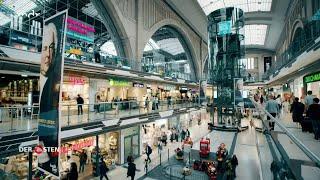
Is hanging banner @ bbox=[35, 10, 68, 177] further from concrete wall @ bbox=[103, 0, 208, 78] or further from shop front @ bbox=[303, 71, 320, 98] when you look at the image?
concrete wall @ bbox=[103, 0, 208, 78]

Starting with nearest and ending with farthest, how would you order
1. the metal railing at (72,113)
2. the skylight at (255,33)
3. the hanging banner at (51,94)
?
the hanging banner at (51,94), the metal railing at (72,113), the skylight at (255,33)

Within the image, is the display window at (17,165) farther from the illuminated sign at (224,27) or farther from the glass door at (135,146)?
the illuminated sign at (224,27)

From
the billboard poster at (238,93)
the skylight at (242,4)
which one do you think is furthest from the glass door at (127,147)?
the skylight at (242,4)

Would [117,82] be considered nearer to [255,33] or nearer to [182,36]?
[182,36]

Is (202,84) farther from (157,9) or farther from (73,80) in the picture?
(73,80)

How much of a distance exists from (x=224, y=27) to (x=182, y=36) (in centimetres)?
943

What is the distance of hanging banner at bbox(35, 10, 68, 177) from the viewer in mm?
4527

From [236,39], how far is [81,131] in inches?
768

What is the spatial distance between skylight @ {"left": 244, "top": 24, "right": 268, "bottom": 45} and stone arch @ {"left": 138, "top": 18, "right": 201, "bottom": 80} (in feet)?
34.2

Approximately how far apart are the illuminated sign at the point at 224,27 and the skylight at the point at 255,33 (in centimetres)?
1489

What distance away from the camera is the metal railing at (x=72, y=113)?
25.9 ft

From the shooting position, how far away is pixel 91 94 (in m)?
17.8

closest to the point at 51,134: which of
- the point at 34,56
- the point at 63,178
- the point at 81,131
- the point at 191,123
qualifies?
the point at 81,131

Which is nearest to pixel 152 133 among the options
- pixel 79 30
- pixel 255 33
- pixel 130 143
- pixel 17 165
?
pixel 130 143
